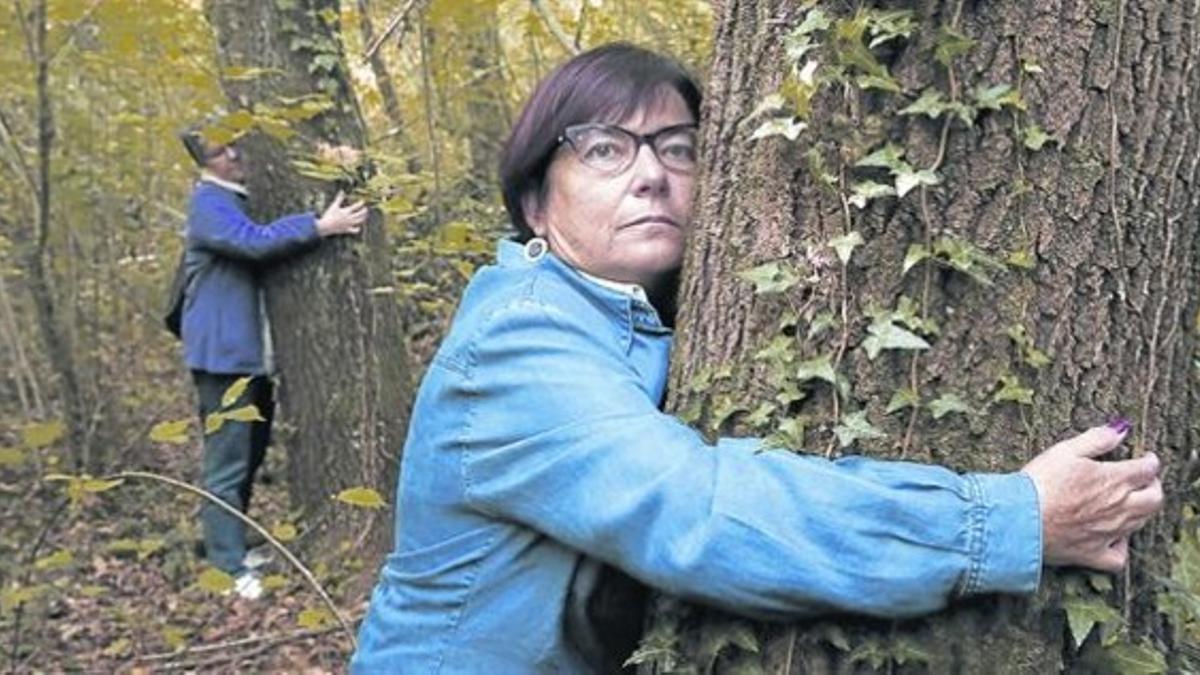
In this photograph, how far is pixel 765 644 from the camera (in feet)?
5.81

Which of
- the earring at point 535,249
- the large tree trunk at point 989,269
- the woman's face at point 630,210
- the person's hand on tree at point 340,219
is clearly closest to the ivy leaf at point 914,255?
the large tree trunk at point 989,269

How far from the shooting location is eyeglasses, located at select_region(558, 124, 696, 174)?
2055 millimetres

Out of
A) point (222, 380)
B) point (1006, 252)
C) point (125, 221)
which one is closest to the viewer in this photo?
point (1006, 252)

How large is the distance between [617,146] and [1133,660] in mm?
993

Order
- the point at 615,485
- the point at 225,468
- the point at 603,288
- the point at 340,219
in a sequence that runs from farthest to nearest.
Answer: the point at 225,468 < the point at 340,219 < the point at 603,288 < the point at 615,485

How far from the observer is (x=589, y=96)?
6.79 ft

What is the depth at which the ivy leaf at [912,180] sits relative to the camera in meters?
1.75

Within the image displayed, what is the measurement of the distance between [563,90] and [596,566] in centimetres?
73

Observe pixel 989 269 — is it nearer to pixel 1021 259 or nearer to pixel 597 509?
pixel 1021 259

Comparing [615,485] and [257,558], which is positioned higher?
[615,485]

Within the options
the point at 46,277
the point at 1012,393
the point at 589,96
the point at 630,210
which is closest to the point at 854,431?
the point at 1012,393

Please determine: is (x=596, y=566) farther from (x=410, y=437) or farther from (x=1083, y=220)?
(x=1083, y=220)

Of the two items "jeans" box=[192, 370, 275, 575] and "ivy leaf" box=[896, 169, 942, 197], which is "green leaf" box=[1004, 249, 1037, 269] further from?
"jeans" box=[192, 370, 275, 575]

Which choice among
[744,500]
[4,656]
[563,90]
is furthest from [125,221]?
[744,500]
